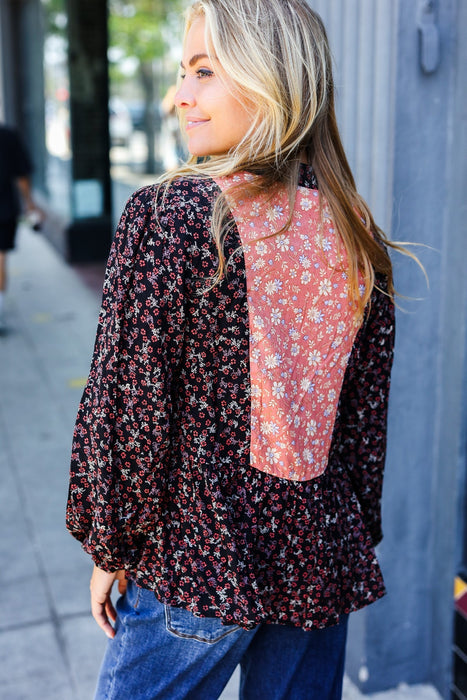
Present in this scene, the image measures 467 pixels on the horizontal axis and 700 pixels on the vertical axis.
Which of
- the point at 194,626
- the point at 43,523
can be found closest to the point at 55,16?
the point at 43,523

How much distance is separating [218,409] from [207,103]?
20.9 inches

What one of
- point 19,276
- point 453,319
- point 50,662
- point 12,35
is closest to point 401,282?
point 453,319

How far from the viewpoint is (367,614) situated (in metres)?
2.67

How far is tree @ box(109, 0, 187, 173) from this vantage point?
12.4 meters

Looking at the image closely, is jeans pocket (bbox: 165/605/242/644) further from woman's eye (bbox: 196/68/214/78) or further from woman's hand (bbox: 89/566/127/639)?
woman's eye (bbox: 196/68/214/78)

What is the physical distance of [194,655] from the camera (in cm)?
153

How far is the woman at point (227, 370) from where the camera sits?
4.56ft

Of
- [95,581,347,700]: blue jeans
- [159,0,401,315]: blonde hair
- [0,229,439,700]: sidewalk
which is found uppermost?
[159,0,401,315]: blonde hair

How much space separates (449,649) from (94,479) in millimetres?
1755

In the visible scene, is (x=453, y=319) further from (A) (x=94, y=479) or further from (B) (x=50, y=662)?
(B) (x=50, y=662)

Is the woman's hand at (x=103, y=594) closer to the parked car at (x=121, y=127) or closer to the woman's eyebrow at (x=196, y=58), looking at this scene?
the woman's eyebrow at (x=196, y=58)

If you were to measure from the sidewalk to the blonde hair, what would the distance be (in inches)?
75.2

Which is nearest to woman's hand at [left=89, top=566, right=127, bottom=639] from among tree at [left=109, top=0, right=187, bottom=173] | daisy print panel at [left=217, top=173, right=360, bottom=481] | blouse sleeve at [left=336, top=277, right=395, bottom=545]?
daisy print panel at [left=217, top=173, right=360, bottom=481]

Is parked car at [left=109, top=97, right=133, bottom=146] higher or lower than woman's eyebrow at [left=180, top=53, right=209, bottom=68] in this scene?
lower
